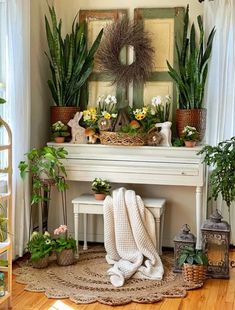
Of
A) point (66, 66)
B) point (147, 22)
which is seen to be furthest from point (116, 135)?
point (147, 22)

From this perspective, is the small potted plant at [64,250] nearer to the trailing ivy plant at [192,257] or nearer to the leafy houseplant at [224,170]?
the trailing ivy plant at [192,257]

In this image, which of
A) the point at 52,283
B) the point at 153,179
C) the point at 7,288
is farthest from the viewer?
the point at 153,179

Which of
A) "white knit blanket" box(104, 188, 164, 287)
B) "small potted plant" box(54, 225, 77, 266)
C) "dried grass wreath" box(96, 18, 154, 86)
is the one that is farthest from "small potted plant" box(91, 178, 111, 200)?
"dried grass wreath" box(96, 18, 154, 86)

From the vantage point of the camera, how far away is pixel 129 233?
4.22m

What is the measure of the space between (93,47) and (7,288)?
2457 millimetres

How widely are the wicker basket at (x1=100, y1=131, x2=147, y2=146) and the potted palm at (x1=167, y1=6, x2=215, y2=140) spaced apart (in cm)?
40

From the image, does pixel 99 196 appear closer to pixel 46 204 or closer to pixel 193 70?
pixel 46 204

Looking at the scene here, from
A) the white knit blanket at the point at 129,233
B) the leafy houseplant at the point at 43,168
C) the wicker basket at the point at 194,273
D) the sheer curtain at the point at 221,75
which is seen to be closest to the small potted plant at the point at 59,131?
the leafy houseplant at the point at 43,168

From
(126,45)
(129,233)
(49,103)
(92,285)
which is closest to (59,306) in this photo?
(92,285)

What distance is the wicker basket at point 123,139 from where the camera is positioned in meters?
4.53

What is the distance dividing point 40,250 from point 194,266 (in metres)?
1.27

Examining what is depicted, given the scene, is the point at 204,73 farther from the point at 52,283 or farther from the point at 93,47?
the point at 52,283

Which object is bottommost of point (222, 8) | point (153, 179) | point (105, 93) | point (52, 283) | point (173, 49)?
point (52, 283)

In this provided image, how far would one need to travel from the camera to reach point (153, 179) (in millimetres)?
4395
